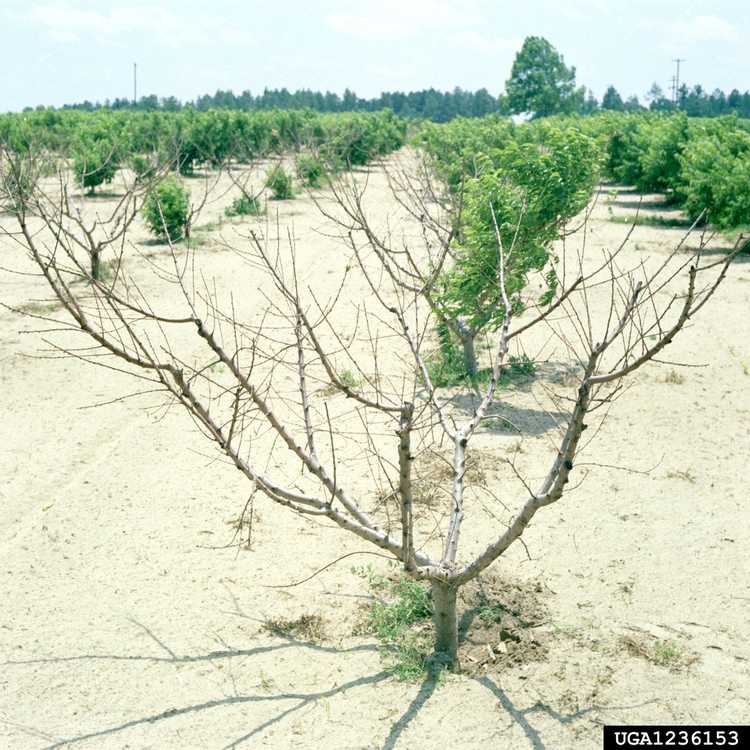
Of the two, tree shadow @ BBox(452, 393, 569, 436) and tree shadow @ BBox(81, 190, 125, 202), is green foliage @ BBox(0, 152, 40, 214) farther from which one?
tree shadow @ BBox(81, 190, 125, 202)

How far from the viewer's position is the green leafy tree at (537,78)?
239ft

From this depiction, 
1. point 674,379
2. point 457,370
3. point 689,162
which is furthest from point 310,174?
point 689,162

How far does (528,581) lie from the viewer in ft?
17.4

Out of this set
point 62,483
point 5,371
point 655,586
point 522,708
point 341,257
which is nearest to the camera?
point 522,708

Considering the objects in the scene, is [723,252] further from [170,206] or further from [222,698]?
[222,698]

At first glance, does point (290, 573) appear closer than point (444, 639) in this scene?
No

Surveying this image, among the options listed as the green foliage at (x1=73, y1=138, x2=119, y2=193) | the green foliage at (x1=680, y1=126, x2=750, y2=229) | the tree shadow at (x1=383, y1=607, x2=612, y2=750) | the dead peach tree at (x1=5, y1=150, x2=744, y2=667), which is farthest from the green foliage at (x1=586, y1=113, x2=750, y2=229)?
the green foliage at (x1=73, y1=138, x2=119, y2=193)

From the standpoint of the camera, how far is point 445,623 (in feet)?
14.3

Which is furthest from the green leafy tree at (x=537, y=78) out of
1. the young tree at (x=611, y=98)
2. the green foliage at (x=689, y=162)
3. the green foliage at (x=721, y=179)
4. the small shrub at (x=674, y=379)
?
the small shrub at (x=674, y=379)

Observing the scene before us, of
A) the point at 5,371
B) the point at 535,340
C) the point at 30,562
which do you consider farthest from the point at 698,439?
the point at 5,371

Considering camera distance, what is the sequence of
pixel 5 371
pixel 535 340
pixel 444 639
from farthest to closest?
pixel 535 340, pixel 5 371, pixel 444 639

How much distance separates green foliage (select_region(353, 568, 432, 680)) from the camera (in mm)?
4391

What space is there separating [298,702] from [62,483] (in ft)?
10.8

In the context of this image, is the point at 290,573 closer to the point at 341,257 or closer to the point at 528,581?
the point at 528,581
